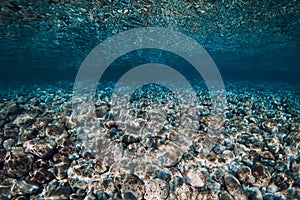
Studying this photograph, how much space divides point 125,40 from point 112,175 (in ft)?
57.1

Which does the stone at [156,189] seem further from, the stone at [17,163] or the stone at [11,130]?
the stone at [11,130]

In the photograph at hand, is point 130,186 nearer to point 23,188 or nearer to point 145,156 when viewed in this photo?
point 145,156

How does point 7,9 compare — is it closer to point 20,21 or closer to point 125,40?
point 20,21

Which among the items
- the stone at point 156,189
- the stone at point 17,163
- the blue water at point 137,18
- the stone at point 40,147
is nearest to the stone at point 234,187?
the stone at point 156,189

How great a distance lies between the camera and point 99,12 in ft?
37.6

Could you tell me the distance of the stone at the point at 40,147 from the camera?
421 centimetres

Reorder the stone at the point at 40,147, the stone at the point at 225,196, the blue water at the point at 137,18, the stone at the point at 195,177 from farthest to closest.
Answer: the blue water at the point at 137,18, the stone at the point at 40,147, the stone at the point at 195,177, the stone at the point at 225,196

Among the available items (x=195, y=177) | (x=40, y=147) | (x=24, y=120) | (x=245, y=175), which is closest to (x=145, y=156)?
(x=195, y=177)

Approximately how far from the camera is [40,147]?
432 centimetres

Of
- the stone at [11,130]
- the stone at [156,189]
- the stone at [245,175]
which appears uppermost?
the stone at [245,175]

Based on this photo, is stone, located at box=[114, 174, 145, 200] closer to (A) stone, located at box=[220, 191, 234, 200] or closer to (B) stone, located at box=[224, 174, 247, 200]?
(A) stone, located at box=[220, 191, 234, 200]

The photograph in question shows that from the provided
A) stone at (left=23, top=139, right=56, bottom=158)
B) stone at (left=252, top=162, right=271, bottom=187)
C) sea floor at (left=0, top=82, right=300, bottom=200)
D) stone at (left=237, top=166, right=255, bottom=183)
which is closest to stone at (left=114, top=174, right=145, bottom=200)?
sea floor at (left=0, top=82, right=300, bottom=200)

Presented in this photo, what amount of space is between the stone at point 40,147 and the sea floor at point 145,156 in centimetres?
2

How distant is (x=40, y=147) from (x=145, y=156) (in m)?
2.49
